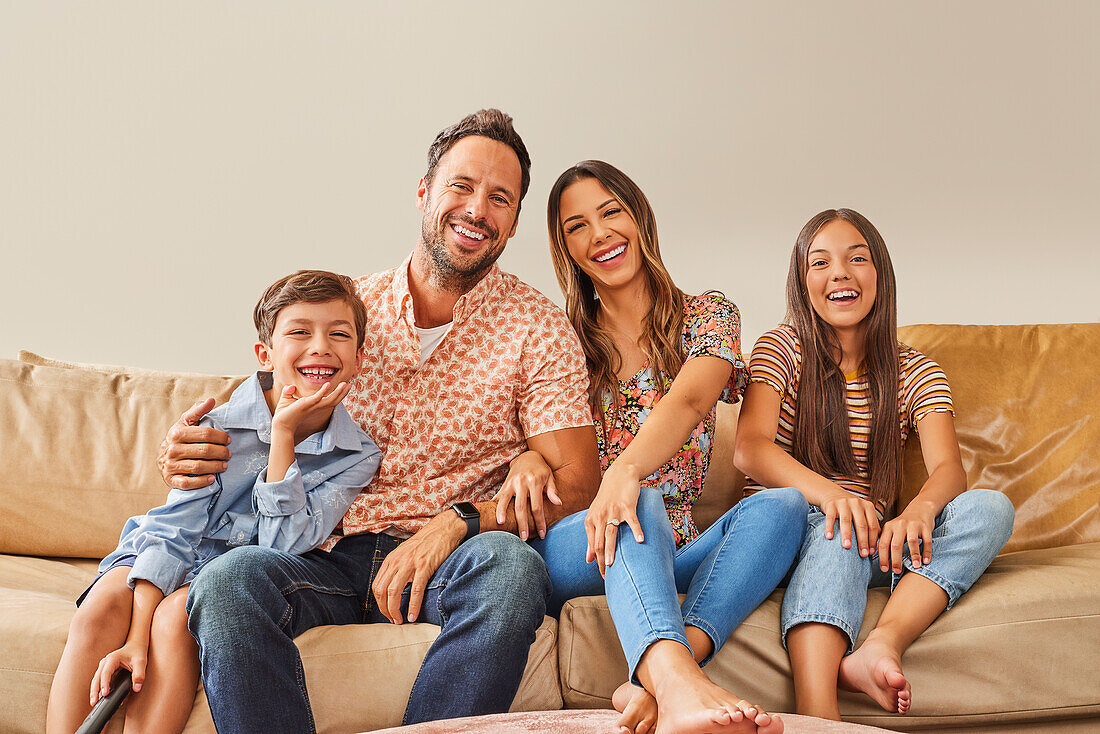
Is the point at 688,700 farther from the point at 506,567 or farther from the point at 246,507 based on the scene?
the point at 246,507

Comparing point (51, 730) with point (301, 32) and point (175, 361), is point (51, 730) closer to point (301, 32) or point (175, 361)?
point (175, 361)

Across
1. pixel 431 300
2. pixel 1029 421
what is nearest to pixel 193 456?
pixel 431 300

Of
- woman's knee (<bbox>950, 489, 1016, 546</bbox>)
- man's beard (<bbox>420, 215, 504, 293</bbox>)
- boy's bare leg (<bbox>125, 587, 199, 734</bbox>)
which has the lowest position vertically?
boy's bare leg (<bbox>125, 587, 199, 734</bbox>)

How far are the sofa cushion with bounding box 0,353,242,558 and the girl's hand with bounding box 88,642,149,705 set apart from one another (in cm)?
62

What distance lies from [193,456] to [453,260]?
23.4 inches

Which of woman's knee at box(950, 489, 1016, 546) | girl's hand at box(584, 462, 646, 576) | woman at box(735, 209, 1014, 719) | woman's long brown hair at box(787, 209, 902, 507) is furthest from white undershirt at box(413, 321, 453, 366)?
woman's knee at box(950, 489, 1016, 546)

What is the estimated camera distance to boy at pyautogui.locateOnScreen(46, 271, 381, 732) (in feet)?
4.08

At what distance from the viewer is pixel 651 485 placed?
1702 mm

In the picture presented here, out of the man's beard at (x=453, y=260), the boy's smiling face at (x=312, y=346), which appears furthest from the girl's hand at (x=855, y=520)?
the boy's smiling face at (x=312, y=346)

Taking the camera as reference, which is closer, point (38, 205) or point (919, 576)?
point (919, 576)

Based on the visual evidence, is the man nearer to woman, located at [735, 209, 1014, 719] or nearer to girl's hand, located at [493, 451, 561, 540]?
girl's hand, located at [493, 451, 561, 540]

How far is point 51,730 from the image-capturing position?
49.1 inches

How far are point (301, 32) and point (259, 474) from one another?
1.59m

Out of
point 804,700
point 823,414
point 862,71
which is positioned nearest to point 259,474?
point 804,700
